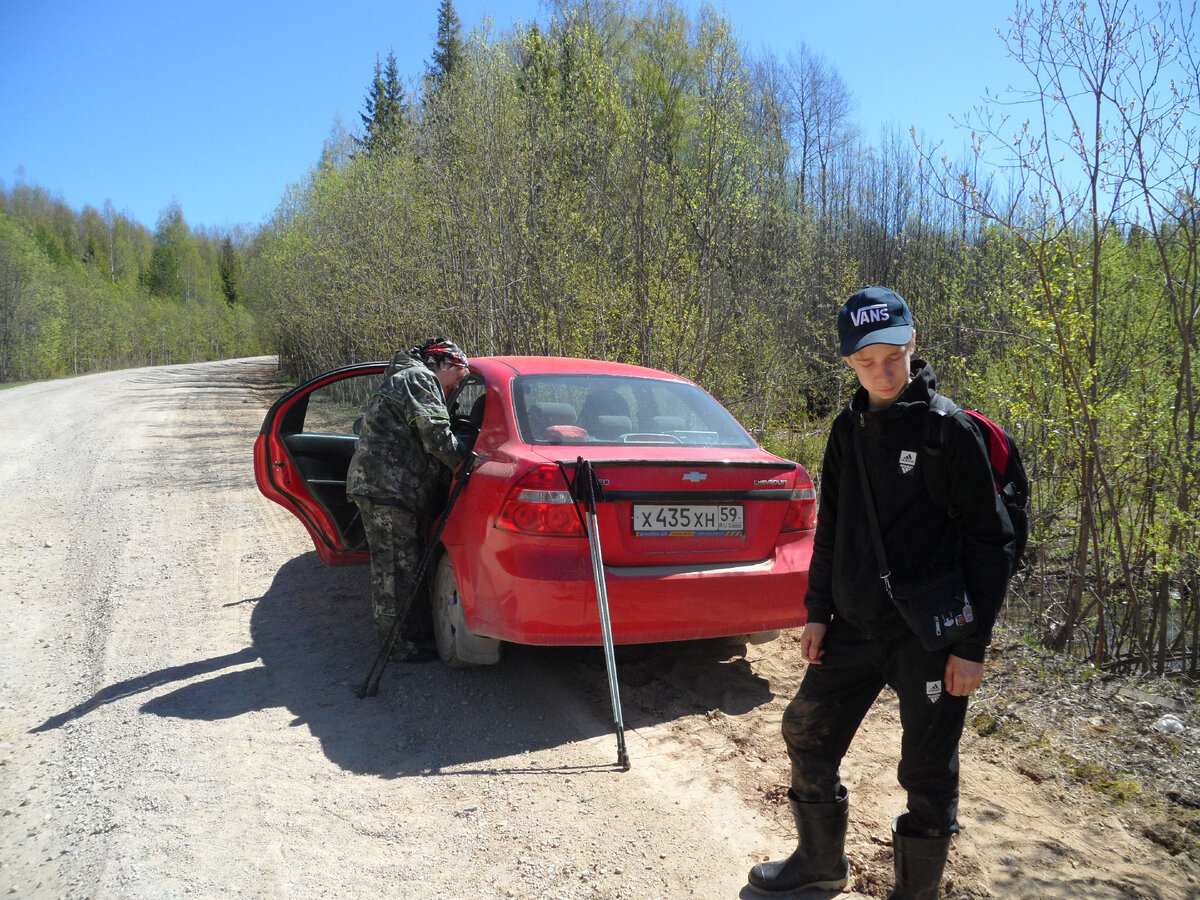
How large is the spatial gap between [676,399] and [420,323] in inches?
482

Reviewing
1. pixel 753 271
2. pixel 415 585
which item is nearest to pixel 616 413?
pixel 415 585

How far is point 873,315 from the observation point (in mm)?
2145

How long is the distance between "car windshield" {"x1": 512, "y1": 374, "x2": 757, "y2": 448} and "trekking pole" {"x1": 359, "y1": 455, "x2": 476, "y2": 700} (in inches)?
16.4

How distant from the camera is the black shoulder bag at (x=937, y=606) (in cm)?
206

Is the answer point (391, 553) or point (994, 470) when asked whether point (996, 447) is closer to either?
point (994, 470)

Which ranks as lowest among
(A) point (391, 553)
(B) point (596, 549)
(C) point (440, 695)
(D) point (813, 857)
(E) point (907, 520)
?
(C) point (440, 695)

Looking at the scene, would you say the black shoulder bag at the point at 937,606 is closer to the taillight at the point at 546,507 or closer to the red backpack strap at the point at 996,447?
the red backpack strap at the point at 996,447

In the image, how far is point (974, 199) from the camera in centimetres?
613

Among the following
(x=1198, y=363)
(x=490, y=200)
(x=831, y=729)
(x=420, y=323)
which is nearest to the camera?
(x=831, y=729)

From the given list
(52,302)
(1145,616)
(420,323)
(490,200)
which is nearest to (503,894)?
(1145,616)

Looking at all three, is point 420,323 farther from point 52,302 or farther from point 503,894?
point 52,302

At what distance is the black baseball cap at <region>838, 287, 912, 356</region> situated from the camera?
6.97 ft

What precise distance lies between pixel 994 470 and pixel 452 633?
10.3ft

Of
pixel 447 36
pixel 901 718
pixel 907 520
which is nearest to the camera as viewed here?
pixel 907 520
